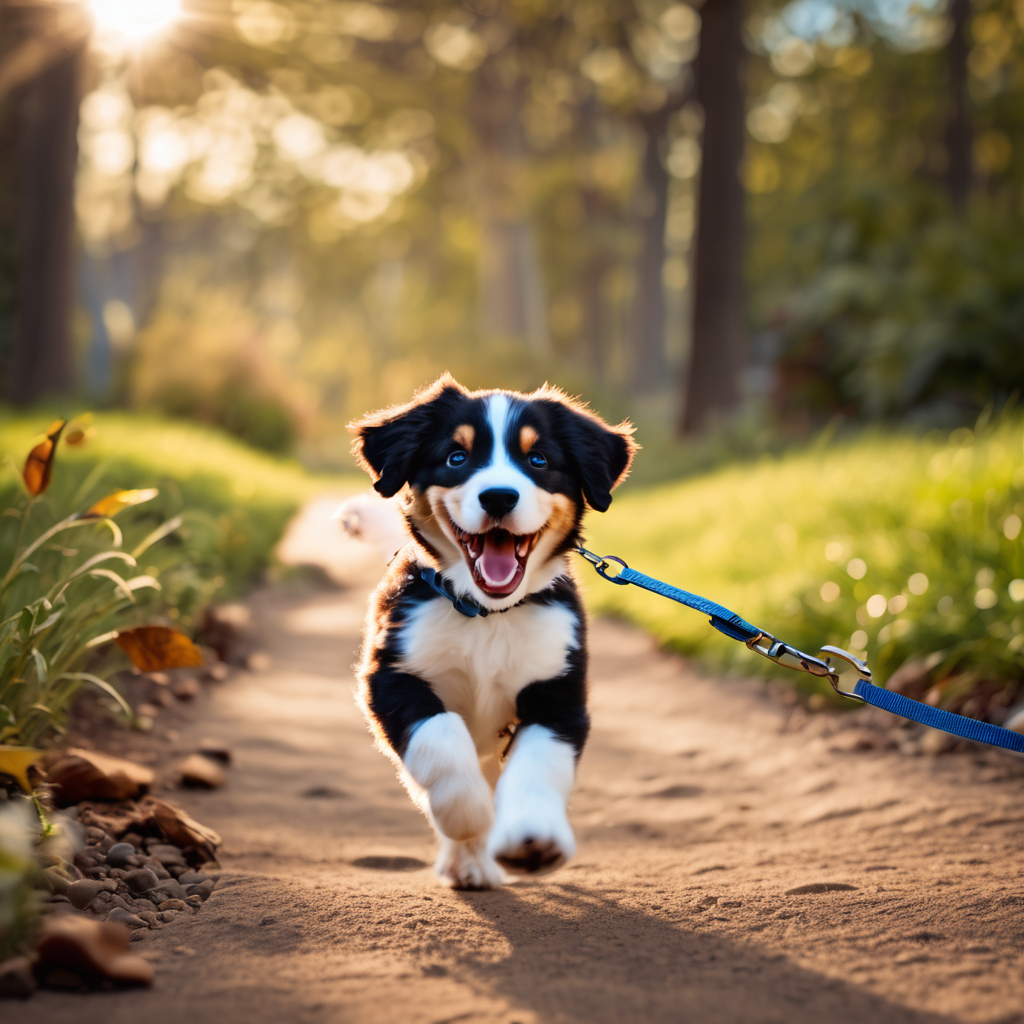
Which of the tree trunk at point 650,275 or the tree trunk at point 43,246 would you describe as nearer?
the tree trunk at point 43,246

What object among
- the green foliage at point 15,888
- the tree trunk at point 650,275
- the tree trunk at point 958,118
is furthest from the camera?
the tree trunk at point 650,275

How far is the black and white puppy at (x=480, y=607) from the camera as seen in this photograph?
2.92m

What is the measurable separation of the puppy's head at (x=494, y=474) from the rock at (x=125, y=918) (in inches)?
52.9

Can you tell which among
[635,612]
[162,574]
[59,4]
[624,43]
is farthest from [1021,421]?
[624,43]

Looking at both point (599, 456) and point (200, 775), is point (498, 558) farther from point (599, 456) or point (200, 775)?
point (200, 775)

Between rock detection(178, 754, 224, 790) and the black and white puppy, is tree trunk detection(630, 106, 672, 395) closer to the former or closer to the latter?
rock detection(178, 754, 224, 790)

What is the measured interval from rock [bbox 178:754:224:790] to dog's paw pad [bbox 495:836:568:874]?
214cm

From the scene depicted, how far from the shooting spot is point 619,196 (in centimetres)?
3528

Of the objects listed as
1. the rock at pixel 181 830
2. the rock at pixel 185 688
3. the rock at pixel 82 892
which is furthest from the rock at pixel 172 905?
the rock at pixel 185 688

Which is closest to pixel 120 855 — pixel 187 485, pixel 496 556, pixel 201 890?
pixel 201 890

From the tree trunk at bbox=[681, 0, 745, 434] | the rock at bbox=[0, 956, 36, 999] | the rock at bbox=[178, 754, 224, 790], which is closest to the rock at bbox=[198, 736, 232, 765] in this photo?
the rock at bbox=[178, 754, 224, 790]

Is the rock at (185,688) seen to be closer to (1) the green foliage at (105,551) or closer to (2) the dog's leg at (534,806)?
(1) the green foliage at (105,551)

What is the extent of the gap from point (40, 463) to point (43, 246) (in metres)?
12.2

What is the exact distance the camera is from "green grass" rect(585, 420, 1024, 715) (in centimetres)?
514
